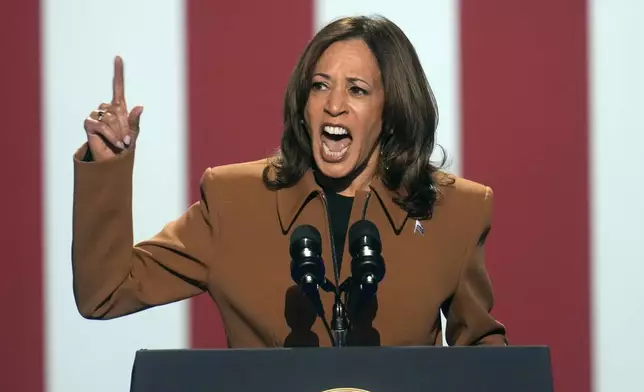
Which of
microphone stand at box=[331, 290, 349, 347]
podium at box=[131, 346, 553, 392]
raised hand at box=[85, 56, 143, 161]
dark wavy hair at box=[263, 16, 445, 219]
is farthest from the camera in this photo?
dark wavy hair at box=[263, 16, 445, 219]

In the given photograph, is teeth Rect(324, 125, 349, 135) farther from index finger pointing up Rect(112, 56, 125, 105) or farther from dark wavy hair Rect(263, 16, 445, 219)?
index finger pointing up Rect(112, 56, 125, 105)

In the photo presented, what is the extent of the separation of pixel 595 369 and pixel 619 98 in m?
0.57

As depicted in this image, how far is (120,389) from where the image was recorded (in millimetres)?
2145

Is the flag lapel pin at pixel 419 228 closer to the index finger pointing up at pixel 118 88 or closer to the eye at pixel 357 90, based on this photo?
the eye at pixel 357 90

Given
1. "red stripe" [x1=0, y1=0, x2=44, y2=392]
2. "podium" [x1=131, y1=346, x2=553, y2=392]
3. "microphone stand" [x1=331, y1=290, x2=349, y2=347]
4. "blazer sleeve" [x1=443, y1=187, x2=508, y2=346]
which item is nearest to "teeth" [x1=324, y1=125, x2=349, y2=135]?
"blazer sleeve" [x1=443, y1=187, x2=508, y2=346]

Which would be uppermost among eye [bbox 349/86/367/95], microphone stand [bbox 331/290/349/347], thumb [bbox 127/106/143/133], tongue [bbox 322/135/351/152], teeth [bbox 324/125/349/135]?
eye [bbox 349/86/367/95]

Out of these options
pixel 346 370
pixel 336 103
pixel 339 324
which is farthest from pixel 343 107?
pixel 346 370

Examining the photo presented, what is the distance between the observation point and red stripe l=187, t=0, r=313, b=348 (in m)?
2.15

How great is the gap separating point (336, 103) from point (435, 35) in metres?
0.67

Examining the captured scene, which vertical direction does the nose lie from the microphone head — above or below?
above

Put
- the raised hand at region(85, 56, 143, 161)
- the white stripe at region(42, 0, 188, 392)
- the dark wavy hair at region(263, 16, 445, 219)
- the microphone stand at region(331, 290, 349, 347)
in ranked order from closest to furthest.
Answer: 1. the microphone stand at region(331, 290, 349, 347)
2. the raised hand at region(85, 56, 143, 161)
3. the dark wavy hair at region(263, 16, 445, 219)
4. the white stripe at region(42, 0, 188, 392)

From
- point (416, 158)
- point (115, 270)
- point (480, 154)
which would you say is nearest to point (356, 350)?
point (115, 270)

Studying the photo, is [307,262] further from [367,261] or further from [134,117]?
[134,117]

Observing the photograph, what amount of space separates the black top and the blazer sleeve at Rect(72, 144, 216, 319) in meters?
0.19
